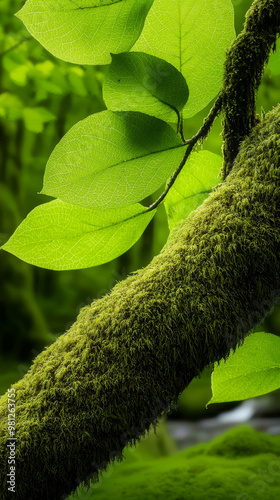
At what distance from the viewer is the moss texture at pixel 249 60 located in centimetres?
45

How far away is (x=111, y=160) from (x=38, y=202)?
5.44 ft

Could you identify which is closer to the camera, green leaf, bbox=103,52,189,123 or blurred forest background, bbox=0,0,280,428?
green leaf, bbox=103,52,189,123

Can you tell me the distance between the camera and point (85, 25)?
40 cm

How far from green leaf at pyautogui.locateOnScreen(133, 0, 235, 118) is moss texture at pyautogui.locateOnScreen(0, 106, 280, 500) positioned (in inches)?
4.3

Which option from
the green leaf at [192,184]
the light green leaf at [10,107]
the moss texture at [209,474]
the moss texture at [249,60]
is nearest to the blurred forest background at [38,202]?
the light green leaf at [10,107]

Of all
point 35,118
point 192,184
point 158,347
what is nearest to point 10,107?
point 35,118

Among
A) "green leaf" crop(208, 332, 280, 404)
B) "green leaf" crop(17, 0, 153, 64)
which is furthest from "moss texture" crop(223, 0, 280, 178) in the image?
"green leaf" crop(208, 332, 280, 404)

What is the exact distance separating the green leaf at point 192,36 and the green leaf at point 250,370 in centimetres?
33

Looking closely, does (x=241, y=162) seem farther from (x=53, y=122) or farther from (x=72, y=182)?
(x=53, y=122)

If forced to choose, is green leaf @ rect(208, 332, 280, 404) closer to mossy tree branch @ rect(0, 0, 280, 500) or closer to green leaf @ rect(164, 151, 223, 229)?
mossy tree branch @ rect(0, 0, 280, 500)

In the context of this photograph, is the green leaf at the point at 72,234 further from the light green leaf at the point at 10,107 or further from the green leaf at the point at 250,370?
the light green leaf at the point at 10,107

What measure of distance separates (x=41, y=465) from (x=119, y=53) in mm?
465

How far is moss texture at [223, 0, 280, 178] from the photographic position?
0.45 metres

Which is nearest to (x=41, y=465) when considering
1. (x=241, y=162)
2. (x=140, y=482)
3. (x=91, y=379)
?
(x=91, y=379)
